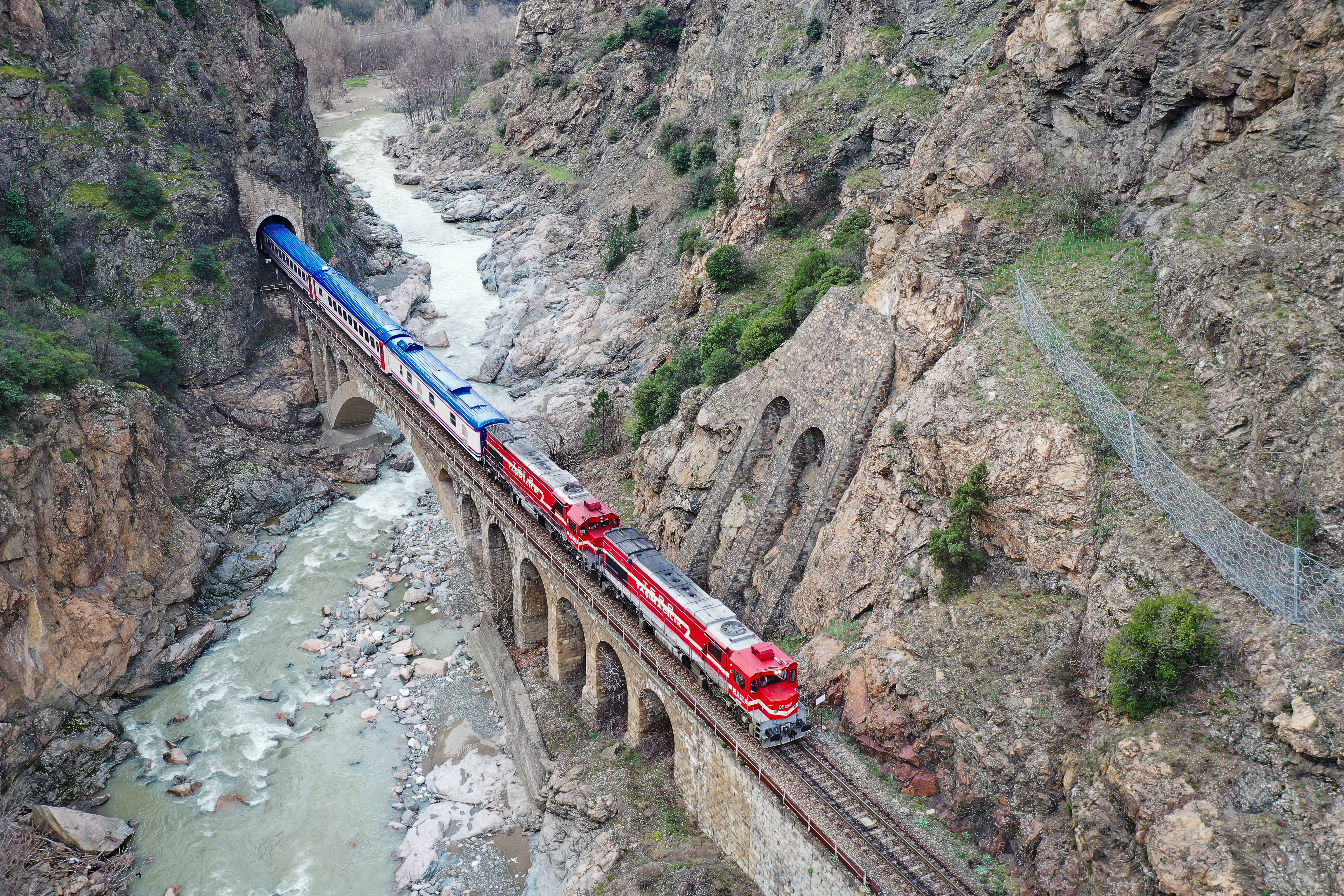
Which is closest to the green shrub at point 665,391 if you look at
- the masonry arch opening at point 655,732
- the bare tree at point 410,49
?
the masonry arch opening at point 655,732

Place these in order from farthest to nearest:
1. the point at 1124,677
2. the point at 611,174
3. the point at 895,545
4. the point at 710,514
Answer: the point at 611,174
the point at 710,514
the point at 895,545
the point at 1124,677

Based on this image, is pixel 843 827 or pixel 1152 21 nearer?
pixel 843 827

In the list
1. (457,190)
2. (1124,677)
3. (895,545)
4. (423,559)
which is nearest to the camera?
(1124,677)

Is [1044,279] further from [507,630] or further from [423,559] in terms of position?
[423,559]

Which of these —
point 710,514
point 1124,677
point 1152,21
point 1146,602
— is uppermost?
point 1152,21

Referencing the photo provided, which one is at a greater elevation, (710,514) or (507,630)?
(710,514)

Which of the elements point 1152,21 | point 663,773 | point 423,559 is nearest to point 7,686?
point 423,559

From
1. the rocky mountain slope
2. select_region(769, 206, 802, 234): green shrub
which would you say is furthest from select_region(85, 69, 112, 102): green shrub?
select_region(769, 206, 802, 234): green shrub

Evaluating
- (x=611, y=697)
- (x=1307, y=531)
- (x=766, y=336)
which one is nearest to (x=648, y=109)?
(x=766, y=336)

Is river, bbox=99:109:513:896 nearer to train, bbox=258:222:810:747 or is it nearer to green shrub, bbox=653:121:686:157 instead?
train, bbox=258:222:810:747
